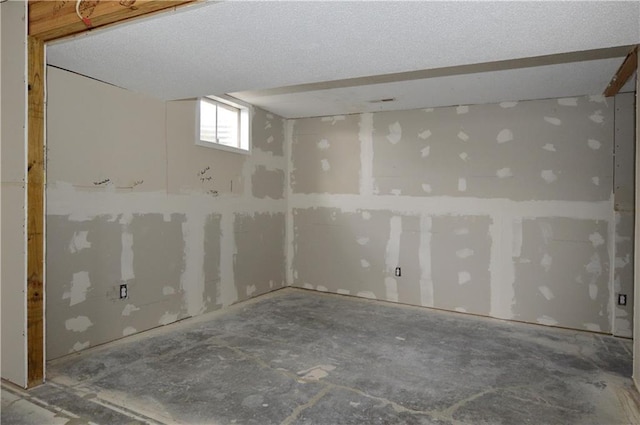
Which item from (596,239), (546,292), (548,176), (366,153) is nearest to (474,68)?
(548,176)

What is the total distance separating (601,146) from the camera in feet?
12.4

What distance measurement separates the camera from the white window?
13.4 ft

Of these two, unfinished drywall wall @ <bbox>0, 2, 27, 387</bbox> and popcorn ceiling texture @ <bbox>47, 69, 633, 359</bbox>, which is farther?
popcorn ceiling texture @ <bbox>47, 69, 633, 359</bbox>

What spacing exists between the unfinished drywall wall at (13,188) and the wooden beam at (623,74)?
13.3ft

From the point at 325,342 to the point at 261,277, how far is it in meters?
1.87

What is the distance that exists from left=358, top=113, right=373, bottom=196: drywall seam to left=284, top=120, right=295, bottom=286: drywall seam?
109cm

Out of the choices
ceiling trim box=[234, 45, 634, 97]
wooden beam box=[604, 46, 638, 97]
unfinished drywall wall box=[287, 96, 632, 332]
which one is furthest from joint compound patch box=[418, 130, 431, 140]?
wooden beam box=[604, 46, 638, 97]

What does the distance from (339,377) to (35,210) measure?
88.5 inches

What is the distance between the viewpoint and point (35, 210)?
2.33 meters

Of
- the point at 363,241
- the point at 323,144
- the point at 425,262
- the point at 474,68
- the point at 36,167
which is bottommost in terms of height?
the point at 425,262

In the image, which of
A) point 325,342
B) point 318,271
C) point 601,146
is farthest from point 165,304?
point 601,146

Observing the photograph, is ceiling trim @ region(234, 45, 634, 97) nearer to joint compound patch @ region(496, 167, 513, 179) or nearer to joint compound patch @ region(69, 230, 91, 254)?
joint compound patch @ region(496, 167, 513, 179)

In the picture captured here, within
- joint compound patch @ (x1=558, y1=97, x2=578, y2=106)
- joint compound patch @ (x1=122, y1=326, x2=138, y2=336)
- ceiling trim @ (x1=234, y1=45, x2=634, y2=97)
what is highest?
ceiling trim @ (x1=234, y1=45, x2=634, y2=97)

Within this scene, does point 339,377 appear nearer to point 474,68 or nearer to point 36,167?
point 36,167
